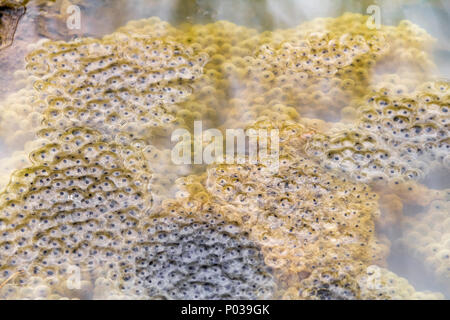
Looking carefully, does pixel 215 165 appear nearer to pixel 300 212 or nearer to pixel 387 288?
pixel 300 212

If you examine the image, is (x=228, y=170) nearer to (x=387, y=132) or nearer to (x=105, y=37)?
(x=387, y=132)

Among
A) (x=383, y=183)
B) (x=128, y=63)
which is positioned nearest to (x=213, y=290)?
(x=383, y=183)

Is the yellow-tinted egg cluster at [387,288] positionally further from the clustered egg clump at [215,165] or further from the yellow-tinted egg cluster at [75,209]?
the yellow-tinted egg cluster at [75,209]

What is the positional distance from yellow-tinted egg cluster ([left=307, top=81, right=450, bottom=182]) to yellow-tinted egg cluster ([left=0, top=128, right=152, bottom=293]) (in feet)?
1.99

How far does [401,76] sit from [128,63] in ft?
3.18

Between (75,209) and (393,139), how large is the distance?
1015 mm

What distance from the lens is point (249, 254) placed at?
118 cm

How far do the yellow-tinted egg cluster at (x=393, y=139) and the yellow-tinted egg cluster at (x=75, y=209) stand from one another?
607 mm

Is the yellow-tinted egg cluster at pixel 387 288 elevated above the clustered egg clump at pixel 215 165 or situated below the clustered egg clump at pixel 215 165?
below

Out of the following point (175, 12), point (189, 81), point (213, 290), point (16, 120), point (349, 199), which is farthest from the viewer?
point (175, 12)

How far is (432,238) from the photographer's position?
1201 mm

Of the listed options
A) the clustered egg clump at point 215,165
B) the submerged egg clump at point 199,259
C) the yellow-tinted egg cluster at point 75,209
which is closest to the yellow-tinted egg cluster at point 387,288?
the clustered egg clump at point 215,165

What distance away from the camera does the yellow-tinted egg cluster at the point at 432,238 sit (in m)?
1.16

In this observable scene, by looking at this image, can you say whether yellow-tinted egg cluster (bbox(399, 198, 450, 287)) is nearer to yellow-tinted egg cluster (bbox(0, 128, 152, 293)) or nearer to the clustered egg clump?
the clustered egg clump
